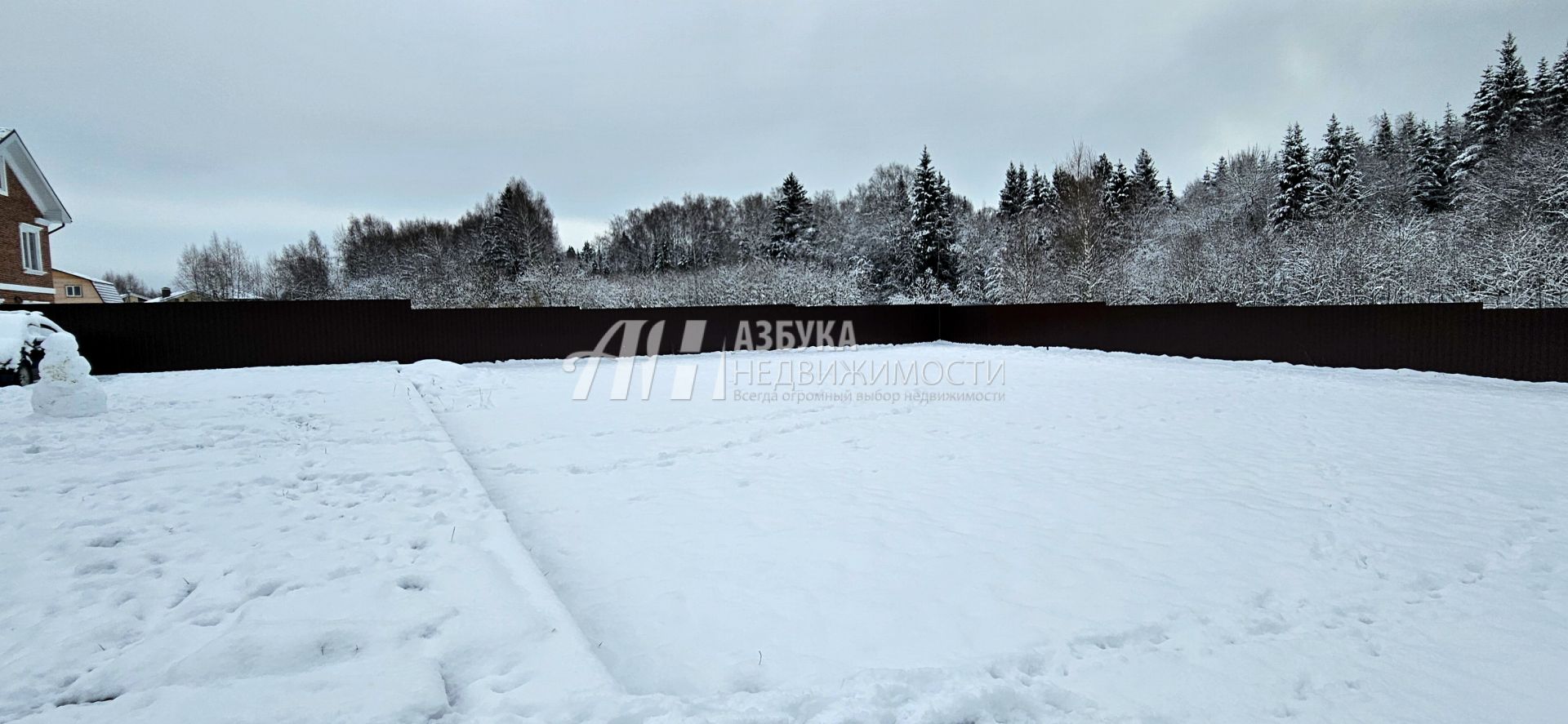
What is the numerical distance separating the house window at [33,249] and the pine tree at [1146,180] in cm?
4106

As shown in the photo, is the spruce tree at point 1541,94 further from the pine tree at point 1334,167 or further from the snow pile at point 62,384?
the snow pile at point 62,384

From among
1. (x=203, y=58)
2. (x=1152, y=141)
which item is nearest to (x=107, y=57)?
(x=203, y=58)

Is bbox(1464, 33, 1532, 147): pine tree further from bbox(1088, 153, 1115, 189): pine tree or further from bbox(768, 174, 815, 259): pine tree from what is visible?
bbox(768, 174, 815, 259): pine tree

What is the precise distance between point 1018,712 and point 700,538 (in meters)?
2.01

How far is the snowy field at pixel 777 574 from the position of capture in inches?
81.4

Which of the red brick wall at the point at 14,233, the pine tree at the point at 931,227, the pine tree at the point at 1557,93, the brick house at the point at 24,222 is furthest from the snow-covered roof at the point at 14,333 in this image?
the pine tree at the point at 1557,93

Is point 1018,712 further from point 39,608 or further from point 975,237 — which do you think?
point 975,237

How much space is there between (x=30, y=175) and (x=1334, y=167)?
46.5 meters

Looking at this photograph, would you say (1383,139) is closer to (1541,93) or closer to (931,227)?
(1541,93)

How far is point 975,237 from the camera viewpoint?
33406 millimetres

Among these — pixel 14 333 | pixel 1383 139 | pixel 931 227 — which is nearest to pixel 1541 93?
pixel 1383 139

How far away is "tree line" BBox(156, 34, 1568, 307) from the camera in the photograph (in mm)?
14430

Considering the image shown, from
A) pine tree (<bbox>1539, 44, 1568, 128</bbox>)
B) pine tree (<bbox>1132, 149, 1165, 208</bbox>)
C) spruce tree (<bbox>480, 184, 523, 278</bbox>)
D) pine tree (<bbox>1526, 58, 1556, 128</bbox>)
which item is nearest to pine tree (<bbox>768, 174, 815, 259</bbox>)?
spruce tree (<bbox>480, 184, 523, 278</bbox>)

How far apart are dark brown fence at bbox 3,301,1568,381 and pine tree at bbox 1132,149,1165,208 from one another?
19.7 m
